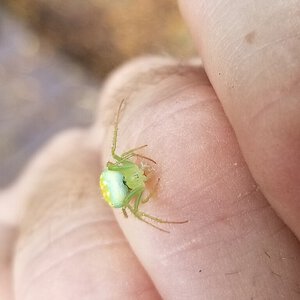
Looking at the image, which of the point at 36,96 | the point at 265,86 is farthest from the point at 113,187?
the point at 36,96

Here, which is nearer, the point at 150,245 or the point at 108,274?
the point at 150,245

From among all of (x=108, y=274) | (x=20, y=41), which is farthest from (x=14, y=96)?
(x=108, y=274)

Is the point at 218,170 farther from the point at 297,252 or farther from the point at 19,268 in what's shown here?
the point at 19,268

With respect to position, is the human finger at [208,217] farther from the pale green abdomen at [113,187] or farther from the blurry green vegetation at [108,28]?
the blurry green vegetation at [108,28]

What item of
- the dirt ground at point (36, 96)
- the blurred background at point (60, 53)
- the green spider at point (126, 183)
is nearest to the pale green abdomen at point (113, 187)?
the green spider at point (126, 183)

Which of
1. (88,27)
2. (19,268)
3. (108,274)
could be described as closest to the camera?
(108,274)
